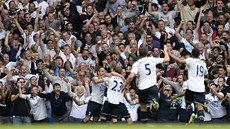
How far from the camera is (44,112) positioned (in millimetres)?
31516

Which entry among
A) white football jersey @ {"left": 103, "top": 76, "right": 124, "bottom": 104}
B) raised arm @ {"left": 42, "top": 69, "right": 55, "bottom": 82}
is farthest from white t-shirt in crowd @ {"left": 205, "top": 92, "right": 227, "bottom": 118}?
raised arm @ {"left": 42, "top": 69, "right": 55, "bottom": 82}

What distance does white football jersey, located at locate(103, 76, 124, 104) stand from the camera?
2986cm

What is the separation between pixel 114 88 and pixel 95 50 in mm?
3919

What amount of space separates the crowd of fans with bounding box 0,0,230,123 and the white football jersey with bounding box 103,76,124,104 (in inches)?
11.8

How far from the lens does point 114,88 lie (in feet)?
98.3

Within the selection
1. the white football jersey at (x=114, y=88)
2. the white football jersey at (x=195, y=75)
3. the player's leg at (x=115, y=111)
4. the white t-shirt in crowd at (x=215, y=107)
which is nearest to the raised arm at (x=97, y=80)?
the white football jersey at (x=114, y=88)

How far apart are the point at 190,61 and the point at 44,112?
5.45 meters

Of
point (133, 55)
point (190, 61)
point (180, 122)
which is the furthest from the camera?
point (133, 55)

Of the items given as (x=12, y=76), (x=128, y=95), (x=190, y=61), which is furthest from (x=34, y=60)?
(x=190, y=61)

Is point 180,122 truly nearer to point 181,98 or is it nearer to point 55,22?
point 181,98

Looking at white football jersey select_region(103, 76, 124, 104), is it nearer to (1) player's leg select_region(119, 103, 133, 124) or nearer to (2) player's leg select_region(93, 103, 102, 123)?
(1) player's leg select_region(119, 103, 133, 124)

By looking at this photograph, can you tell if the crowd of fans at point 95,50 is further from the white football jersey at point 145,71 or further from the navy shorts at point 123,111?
the white football jersey at point 145,71

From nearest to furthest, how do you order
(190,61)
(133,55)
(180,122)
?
(190,61) → (180,122) → (133,55)

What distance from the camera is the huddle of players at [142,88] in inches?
1086
